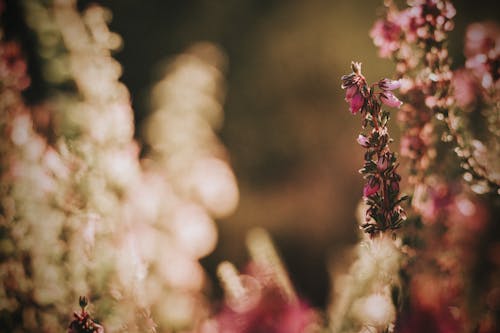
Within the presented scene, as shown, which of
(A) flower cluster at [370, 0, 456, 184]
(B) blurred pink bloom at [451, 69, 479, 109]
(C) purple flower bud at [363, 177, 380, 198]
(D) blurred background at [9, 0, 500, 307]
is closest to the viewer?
(C) purple flower bud at [363, 177, 380, 198]

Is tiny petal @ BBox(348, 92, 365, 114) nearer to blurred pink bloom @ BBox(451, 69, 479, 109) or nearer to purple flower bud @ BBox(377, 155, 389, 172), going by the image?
purple flower bud @ BBox(377, 155, 389, 172)

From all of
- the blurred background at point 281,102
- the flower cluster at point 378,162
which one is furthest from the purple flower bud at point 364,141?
the blurred background at point 281,102

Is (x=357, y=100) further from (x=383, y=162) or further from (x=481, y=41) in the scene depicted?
(x=481, y=41)

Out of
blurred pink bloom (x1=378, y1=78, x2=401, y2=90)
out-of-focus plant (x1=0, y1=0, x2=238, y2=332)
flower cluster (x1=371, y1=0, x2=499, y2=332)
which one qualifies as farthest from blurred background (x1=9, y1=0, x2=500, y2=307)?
blurred pink bloom (x1=378, y1=78, x2=401, y2=90)

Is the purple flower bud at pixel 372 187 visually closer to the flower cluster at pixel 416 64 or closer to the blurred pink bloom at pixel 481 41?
the flower cluster at pixel 416 64

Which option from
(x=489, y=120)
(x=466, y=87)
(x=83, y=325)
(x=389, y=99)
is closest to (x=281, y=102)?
(x=466, y=87)

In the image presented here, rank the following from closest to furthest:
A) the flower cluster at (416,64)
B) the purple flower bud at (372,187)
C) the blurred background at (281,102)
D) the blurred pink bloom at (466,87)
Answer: the purple flower bud at (372,187) < the flower cluster at (416,64) < the blurred pink bloom at (466,87) < the blurred background at (281,102)
